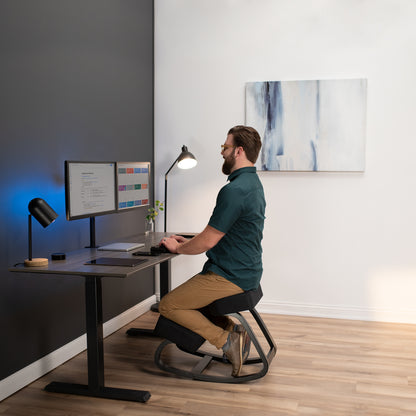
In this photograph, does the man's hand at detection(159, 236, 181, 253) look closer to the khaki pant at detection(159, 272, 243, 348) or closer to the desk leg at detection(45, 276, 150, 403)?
the khaki pant at detection(159, 272, 243, 348)

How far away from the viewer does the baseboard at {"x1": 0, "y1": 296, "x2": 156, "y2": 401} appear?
8.79 ft

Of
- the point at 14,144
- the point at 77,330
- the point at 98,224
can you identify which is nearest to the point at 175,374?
the point at 77,330

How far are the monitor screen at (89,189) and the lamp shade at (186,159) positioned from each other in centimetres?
83

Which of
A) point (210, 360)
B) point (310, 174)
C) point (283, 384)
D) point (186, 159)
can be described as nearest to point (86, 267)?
point (210, 360)

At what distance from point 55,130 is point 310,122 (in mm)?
2022

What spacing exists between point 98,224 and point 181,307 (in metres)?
1.08

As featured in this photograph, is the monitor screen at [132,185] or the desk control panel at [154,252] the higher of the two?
the monitor screen at [132,185]

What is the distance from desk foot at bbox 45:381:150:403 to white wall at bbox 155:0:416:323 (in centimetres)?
185

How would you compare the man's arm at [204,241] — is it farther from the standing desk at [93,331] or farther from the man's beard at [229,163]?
the man's beard at [229,163]

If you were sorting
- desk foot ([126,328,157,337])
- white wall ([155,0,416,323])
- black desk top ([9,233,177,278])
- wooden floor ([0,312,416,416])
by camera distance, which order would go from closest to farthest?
black desk top ([9,233,177,278])
wooden floor ([0,312,416,416])
desk foot ([126,328,157,337])
white wall ([155,0,416,323])

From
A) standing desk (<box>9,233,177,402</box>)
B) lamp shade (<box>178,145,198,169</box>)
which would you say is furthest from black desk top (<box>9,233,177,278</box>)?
lamp shade (<box>178,145,198,169</box>)

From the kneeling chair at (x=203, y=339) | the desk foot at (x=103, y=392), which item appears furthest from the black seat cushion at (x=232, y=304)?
the desk foot at (x=103, y=392)

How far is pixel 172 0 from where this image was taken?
438 centimetres

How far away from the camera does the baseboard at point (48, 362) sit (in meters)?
2.68
